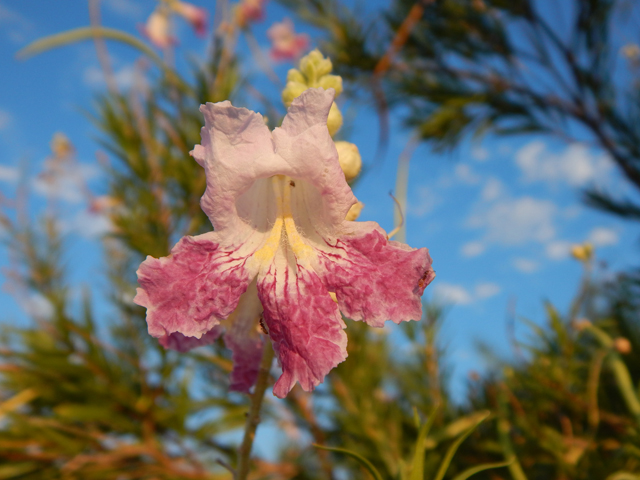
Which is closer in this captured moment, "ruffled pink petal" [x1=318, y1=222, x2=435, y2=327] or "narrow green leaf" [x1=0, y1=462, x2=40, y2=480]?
"ruffled pink petal" [x1=318, y1=222, x2=435, y2=327]

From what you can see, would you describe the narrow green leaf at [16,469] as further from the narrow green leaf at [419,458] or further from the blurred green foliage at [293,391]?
the narrow green leaf at [419,458]

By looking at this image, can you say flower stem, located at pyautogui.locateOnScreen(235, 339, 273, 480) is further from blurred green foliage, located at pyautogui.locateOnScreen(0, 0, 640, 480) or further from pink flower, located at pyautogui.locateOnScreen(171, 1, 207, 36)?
pink flower, located at pyautogui.locateOnScreen(171, 1, 207, 36)

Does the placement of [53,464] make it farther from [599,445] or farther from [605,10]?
[605,10]

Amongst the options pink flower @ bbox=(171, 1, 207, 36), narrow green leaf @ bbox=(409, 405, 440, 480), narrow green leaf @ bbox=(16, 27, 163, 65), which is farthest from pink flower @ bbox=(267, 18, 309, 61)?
narrow green leaf @ bbox=(409, 405, 440, 480)

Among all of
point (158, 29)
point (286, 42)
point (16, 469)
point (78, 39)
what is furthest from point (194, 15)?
point (16, 469)

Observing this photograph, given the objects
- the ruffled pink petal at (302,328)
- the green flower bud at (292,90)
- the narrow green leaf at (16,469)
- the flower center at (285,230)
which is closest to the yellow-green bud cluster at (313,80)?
Result: the green flower bud at (292,90)

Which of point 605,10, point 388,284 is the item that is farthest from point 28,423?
point 605,10

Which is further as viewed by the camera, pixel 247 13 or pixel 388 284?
pixel 247 13
